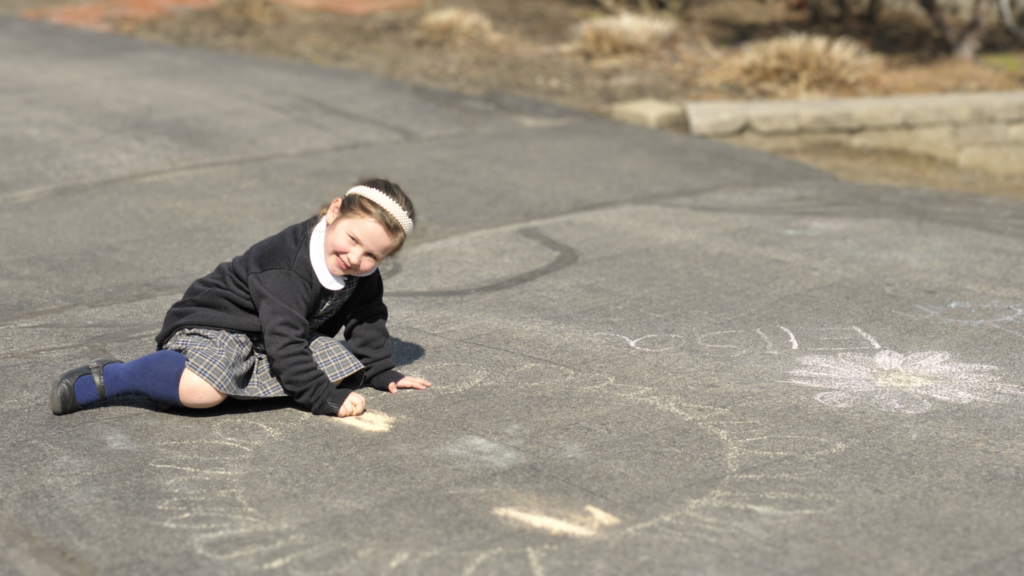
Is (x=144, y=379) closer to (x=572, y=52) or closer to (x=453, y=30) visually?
(x=572, y=52)

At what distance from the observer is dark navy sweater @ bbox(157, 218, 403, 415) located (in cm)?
331

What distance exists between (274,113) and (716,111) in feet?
12.1

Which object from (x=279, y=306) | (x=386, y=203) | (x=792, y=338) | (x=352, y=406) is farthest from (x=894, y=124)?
(x=279, y=306)

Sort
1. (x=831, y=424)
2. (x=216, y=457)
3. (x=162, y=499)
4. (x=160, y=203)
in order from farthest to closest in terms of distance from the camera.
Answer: (x=160, y=203), (x=831, y=424), (x=216, y=457), (x=162, y=499)

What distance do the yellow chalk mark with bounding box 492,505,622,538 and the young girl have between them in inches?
32.7

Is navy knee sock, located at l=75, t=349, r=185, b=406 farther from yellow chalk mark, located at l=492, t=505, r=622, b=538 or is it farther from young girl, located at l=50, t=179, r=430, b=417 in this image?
yellow chalk mark, located at l=492, t=505, r=622, b=538

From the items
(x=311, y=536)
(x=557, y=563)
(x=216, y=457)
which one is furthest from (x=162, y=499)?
(x=557, y=563)

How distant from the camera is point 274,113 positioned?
8680mm

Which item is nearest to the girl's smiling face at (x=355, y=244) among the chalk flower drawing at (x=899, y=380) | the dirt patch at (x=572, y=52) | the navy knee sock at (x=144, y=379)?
the navy knee sock at (x=144, y=379)

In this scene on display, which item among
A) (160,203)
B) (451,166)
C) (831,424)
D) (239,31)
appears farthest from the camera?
(239,31)

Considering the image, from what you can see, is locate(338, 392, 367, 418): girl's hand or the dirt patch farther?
the dirt patch

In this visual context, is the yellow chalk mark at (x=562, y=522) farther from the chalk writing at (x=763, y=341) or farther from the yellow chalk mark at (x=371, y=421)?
the chalk writing at (x=763, y=341)

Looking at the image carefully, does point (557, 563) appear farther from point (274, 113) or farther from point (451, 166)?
point (274, 113)

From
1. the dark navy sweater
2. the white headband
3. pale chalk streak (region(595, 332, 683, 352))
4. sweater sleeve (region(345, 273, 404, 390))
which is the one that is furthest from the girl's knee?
pale chalk streak (region(595, 332, 683, 352))
